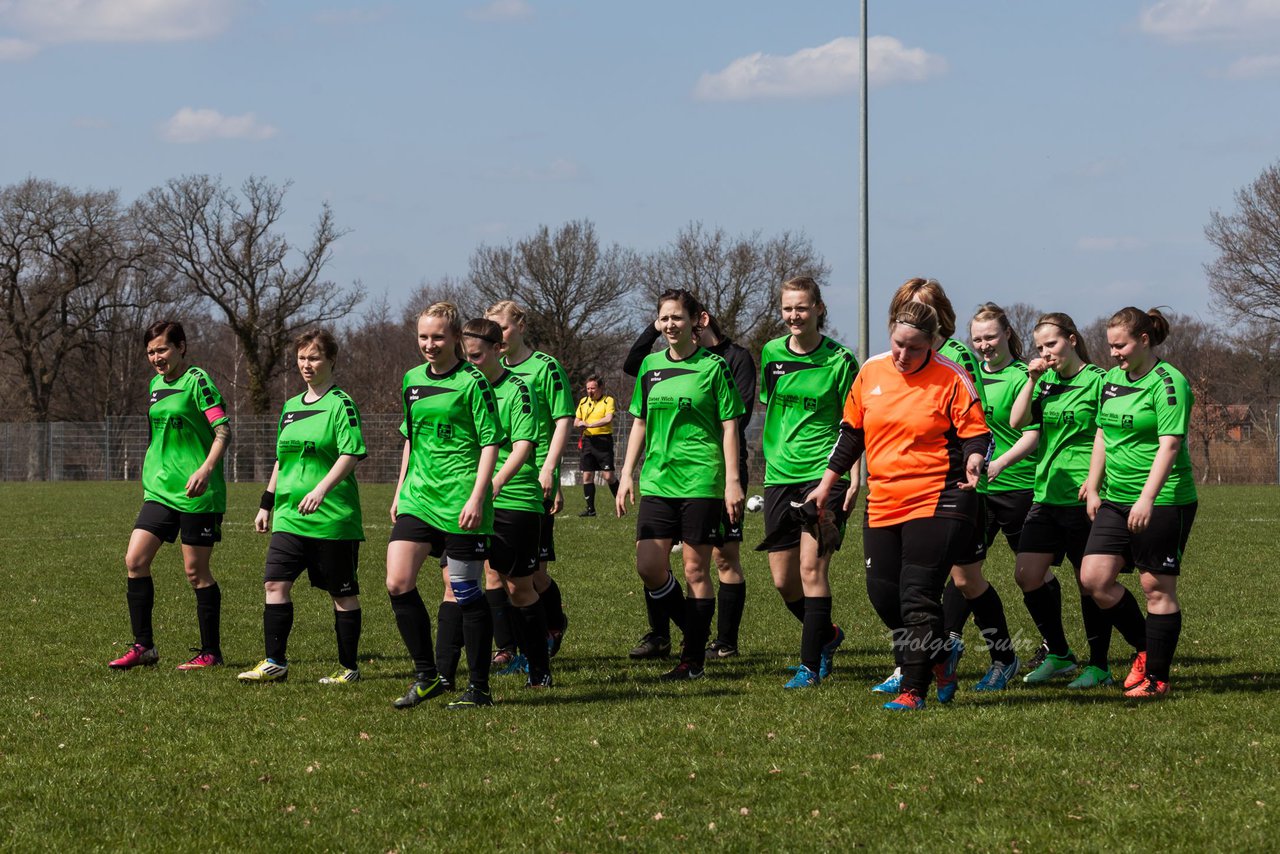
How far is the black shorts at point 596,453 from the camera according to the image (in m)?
24.0

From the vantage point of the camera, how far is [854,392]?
6812 mm

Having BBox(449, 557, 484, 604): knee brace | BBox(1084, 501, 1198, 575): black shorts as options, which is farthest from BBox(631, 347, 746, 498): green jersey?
BBox(1084, 501, 1198, 575): black shorts

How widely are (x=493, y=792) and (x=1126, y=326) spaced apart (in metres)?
3.90

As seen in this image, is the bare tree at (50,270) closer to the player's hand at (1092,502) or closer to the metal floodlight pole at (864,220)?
the metal floodlight pole at (864,220)

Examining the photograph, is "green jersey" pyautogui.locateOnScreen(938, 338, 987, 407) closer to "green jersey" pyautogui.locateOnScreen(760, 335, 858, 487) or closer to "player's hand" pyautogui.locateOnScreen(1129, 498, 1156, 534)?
"green jersey" pyautogui.locateOnScreen(760, 335, 858, 487)

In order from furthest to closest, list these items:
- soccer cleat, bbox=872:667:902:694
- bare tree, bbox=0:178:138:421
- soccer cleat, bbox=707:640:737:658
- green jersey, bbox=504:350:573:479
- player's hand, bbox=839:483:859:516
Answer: bare tree, bbox=0:178:138:421 < soccer cleat, bbox=707:640:737:658 < green jersey, bbox=504:350:573:479 < player's hand, bbox=839:483:859:516 < soccer cleat, bbox=872:667:902:694

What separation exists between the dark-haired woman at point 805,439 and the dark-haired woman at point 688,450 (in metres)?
0.23

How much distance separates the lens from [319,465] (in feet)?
25.4

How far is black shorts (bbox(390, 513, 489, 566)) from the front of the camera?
6.84 m

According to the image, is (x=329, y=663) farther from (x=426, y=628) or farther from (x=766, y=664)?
(x=766, y=664)

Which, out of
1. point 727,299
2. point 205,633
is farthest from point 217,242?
point 205,633

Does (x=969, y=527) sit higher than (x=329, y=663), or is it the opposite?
(x=969, y=527)

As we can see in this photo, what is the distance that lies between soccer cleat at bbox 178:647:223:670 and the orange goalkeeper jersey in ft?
13.6

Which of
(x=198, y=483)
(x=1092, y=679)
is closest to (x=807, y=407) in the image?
(x=1092, y=679)
